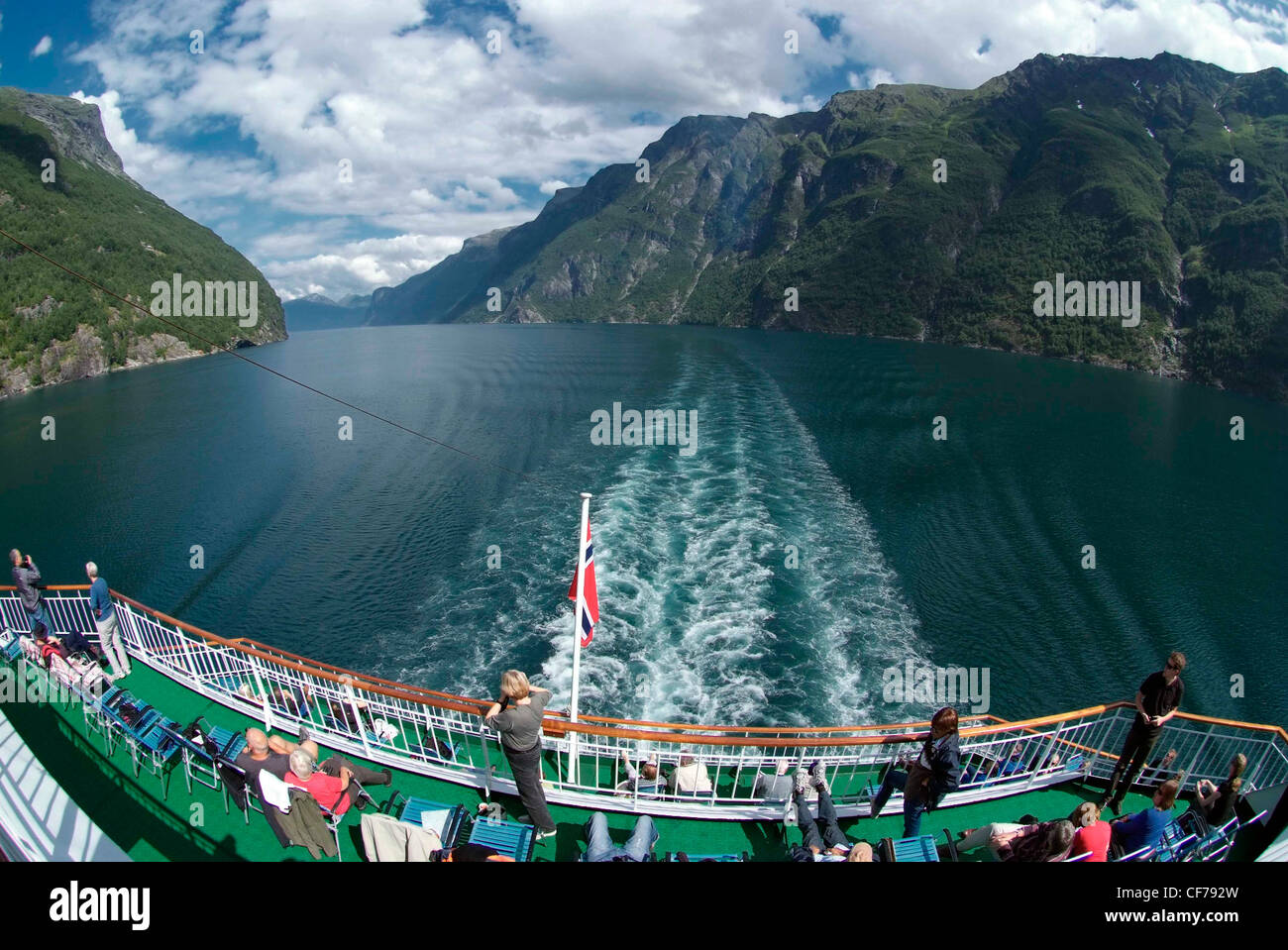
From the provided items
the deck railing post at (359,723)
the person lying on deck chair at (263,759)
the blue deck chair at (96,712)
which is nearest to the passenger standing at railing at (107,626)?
the blue deck chair at (96,712)

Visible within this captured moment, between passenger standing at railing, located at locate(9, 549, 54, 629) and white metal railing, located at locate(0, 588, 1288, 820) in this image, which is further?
passenger standing at railing, located at locate(9, 549, 54, 629)

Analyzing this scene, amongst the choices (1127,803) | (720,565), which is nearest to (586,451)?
(720,565)

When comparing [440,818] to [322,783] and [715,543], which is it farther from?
[715,543]

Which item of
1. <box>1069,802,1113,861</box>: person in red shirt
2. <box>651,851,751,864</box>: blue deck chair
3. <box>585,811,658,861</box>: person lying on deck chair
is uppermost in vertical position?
<box>1069,802,1113,861</box>: person in red shirt

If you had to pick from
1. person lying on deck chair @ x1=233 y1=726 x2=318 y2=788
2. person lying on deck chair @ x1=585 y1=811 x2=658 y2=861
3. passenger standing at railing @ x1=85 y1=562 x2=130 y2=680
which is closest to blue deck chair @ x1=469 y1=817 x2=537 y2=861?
person lying on deck chair @ x1=585 y1=811 x2=658 y2=861

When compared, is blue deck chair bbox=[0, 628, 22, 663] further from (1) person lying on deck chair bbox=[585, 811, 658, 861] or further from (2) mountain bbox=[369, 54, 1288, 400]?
(2) mountain bbox=[369, 54, 1288, 400]
